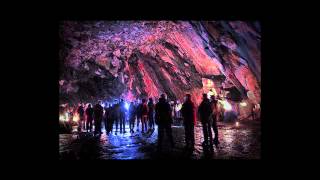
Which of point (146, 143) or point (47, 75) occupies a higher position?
point (47, 75)

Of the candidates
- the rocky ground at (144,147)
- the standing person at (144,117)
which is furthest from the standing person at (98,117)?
the standing person at (144,117)

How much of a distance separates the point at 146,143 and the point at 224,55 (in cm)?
294

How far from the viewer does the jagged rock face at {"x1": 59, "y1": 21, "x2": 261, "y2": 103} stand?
704 centimetres

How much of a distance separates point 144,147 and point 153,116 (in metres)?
1.20

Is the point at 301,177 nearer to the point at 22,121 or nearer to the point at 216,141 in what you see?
the point at 216,141

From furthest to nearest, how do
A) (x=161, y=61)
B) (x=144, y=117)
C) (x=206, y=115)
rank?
(x=161, y=61) < (x=144, y=117) < (x=206, y=115)

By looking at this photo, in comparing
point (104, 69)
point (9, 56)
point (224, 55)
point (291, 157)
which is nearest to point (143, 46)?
point (104, 69)

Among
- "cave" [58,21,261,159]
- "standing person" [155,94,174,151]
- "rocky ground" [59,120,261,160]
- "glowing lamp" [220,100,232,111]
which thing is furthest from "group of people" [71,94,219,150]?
"glowing lamp" [220,100,232,111]

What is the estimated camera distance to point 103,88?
1209 cm

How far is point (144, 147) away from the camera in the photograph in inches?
267

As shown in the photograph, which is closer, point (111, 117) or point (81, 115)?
point (81, 115)

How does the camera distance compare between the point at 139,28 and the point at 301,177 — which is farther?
the point at 139,28

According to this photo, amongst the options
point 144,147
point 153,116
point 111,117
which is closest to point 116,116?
point 111,117

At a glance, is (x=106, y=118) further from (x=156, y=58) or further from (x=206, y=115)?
(x=156, y=58)
